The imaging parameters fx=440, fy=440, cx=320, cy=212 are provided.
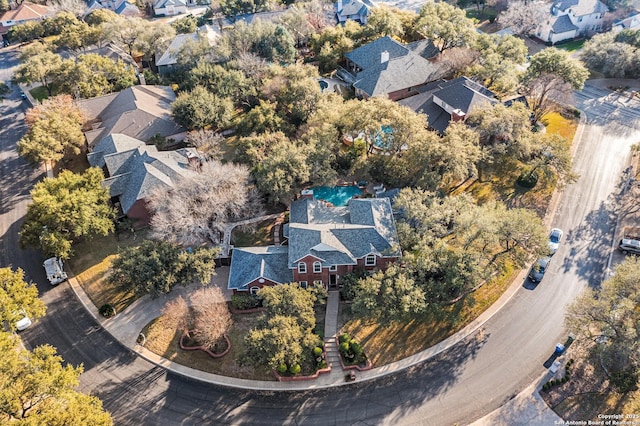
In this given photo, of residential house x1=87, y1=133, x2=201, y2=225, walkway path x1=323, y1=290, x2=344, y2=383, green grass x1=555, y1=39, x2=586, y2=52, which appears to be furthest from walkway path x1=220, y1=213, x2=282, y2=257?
green grass x1=555, y1=39, x2=586, y2=52

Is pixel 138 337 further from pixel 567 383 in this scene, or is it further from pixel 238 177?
pixel 567 383

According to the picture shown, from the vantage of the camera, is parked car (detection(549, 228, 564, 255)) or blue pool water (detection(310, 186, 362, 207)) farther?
blue pool water (detection(310, 186, 362, 207))

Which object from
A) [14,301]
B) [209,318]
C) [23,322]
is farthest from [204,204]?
[23,322]

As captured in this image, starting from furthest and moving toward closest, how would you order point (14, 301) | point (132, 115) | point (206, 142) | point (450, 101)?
1. point (132, 115)
2. point (450, 101)
3. point (206, 142)
4. point (14, 301)

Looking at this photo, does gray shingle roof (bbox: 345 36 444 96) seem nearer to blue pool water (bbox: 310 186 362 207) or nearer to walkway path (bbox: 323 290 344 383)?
blue pool water (bbox: 310 186 362 207)

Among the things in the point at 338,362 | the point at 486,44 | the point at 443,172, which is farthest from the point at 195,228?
the point at 486,44

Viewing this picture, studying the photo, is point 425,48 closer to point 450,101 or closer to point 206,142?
point 450,101

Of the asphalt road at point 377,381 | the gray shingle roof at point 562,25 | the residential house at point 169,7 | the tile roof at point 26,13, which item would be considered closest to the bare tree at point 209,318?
the asphalt road at point 377,381
